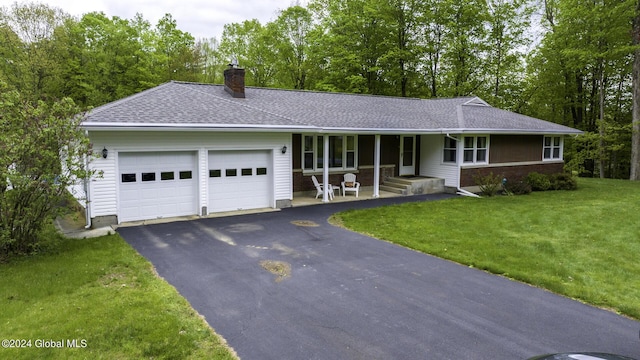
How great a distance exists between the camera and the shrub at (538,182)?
18469mm

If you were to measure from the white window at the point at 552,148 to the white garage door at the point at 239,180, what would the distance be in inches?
596

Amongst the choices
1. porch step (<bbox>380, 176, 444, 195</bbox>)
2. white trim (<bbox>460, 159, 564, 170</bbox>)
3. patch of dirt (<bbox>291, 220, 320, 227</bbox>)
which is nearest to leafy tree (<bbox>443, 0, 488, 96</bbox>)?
white trim (<bbox>460, 159, 564, 170</bbox>)

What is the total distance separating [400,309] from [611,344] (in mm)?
2561

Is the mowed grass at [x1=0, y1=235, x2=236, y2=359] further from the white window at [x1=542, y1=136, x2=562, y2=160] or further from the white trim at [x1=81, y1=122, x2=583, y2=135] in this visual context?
the white window at [x1=542, y1=136, x2=562, y2=160]

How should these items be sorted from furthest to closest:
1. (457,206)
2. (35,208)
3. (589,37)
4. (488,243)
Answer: (589,37)
(457,206)
(488,243)
(35,208)

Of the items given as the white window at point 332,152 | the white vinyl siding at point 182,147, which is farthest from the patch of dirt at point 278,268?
the white window at point 332,152

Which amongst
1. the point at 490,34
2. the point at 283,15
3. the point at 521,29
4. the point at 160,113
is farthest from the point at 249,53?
the point at 160,113

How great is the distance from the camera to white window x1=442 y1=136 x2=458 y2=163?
17.4m

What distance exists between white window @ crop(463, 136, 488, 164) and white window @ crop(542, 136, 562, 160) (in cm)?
454

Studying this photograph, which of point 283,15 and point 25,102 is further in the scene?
point 283,15

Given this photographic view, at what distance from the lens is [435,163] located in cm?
1819

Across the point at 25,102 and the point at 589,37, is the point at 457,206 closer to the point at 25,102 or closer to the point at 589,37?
the point at 25,102

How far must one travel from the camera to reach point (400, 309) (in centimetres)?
566

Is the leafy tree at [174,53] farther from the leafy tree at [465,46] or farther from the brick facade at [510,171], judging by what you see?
the brick facade at [510,171]
